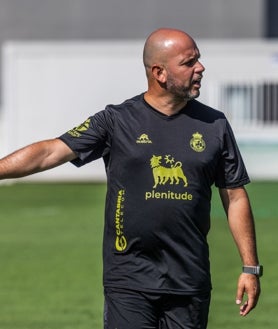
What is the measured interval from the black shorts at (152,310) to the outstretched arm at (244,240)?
22 cm

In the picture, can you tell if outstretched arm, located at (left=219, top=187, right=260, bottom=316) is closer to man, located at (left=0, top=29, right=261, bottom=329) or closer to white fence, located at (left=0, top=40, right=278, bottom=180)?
man, located at (left=0, top=29, right=261, bottom=329)

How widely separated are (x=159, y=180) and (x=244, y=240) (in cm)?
55

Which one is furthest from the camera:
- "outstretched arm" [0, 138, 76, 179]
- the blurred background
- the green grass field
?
the blurred background

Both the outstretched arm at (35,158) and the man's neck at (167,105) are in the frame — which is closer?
the outstretched arm at (35,158)

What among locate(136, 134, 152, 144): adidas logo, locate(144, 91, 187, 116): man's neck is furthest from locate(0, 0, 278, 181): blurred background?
locate(136, 134, 152, 144): adidas logo

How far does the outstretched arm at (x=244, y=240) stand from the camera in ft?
19.6

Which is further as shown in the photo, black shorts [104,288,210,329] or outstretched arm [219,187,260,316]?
outstretched arm [219,187,260,316]

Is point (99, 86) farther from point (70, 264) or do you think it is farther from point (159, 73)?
point (159, 73)

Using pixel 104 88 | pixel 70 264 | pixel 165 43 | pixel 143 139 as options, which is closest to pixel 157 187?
pixel 143 139

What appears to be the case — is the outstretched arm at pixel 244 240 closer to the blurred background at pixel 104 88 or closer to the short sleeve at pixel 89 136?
the short sleeve at pixel 89 136

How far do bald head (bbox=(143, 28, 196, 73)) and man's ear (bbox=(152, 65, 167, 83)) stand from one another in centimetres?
3

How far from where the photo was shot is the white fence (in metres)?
28.6

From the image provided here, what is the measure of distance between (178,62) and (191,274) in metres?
1.04

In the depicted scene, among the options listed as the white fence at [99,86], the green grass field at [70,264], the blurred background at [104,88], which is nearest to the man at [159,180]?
the green grass field at [70,264]
